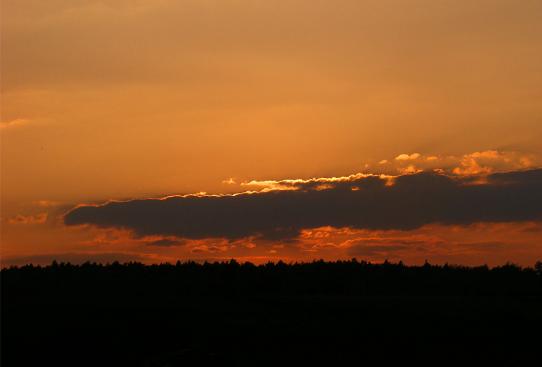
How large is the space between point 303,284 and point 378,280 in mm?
7953

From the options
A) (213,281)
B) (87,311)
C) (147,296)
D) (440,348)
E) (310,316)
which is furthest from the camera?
(213,281)

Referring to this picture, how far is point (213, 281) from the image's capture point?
81250mm

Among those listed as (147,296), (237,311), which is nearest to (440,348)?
(237,311)

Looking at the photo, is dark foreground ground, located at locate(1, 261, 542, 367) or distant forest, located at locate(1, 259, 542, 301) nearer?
dark foreground ground, located at locate(1, 261, 542, 367)

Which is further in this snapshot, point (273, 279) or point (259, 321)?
point (273, 279)

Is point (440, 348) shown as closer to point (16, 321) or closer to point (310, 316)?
point (310, 316)

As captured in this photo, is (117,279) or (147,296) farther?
(117,279)

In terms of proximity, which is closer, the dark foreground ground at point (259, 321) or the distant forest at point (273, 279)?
the dark foreground ground at point (259, 321)

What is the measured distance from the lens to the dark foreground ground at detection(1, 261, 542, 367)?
42844 mm

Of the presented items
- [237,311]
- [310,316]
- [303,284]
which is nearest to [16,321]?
[237,311]

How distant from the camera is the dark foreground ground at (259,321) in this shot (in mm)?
42844

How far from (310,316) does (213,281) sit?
2798 centimetres

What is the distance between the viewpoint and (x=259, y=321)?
52.5 meters

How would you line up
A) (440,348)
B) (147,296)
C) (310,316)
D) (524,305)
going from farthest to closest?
(147,296), (524,305), (310,316), (440,348)
